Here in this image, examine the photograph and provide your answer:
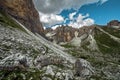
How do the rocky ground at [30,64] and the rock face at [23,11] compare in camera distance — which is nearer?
the rocky ground at [30,64]

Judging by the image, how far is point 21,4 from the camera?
167m

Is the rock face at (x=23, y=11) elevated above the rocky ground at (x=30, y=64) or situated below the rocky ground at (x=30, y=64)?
above

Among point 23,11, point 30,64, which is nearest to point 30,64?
point 30,64

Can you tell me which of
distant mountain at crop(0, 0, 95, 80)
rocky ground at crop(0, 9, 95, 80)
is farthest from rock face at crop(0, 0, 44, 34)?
distant mountain at crop(0, 0, 95, 80)

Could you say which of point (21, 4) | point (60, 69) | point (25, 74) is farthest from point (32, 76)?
point (21, 4)

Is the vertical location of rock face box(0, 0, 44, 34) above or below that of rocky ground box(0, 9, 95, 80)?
above

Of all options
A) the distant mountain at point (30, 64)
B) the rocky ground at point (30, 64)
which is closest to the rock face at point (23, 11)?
the rocky ground at point (30, 64)

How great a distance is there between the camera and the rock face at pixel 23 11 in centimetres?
15350

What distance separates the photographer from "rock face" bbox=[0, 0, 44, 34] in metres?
154

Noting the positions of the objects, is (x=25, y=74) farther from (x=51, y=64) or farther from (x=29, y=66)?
(x=51, y=64)

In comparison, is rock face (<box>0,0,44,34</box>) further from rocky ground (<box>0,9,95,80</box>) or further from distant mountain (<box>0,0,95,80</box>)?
distant mountain (<box>0,0,95,80</box>)

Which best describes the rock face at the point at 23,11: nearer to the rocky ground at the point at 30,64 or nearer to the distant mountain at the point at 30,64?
the rocky ground at the point at 30,64

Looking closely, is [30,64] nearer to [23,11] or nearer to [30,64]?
[30,64]

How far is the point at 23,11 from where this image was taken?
167750mm
